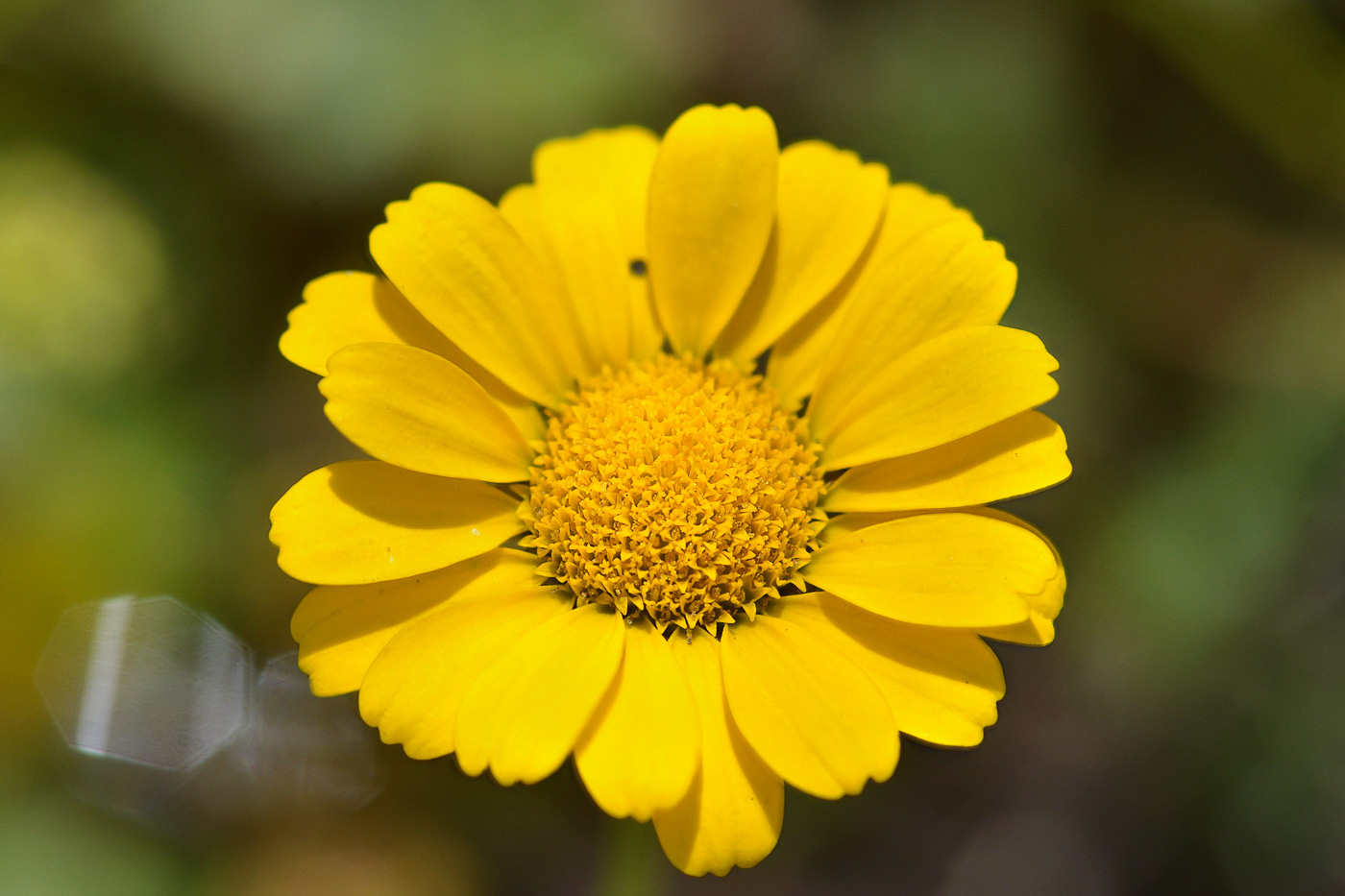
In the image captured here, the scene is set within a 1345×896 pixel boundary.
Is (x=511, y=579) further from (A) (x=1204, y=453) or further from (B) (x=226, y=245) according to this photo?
(A) (x=1204, y=453)

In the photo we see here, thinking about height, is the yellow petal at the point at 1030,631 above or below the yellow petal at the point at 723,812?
above

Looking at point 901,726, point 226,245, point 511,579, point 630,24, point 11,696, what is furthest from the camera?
point 630,24

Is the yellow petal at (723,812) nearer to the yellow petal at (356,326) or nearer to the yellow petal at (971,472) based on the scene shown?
the yellow petal at (971,472)

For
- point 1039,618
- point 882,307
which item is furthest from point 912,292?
point 1039,618

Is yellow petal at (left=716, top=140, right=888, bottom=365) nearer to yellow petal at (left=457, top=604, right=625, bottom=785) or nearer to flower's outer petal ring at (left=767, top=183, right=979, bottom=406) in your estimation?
flower's outer petal ring at (left=767, top=183, right=979, bottom=406)

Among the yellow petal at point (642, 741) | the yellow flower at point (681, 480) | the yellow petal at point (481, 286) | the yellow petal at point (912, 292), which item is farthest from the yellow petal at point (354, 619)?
the yellow petal at point (912, 292)

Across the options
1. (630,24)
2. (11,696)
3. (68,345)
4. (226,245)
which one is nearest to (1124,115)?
(630,24)
